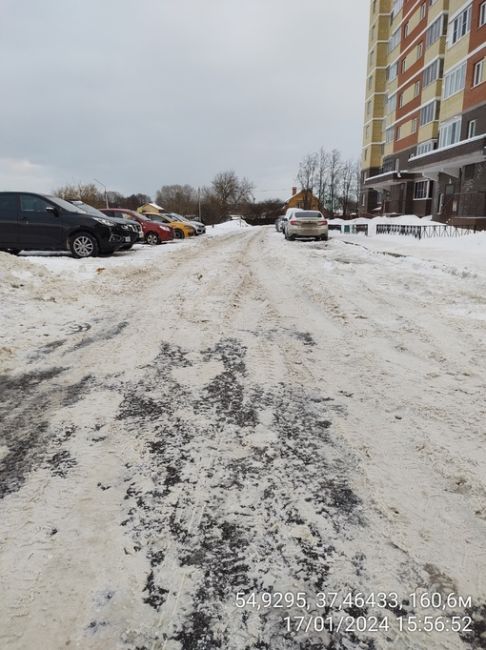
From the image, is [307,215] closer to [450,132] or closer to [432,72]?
[450,132]

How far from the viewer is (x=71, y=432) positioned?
9.17 ft

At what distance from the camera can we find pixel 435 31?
35406 mm

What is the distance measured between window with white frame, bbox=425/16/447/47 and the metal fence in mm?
17445

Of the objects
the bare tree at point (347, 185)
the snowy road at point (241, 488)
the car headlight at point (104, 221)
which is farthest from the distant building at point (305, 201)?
the snowy road at point (241, 488)

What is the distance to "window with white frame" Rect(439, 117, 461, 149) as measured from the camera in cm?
3014

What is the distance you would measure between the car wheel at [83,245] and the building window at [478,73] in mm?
28152

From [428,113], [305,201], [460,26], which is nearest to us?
[460,26]

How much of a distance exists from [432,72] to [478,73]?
10476 millimetres

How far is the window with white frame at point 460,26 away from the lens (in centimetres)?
2827

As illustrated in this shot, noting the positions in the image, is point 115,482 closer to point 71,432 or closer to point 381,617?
point 71,432

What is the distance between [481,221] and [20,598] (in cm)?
2498

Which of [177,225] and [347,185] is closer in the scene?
[177,225]

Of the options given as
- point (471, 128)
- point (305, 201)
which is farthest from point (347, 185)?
point (471, 128)

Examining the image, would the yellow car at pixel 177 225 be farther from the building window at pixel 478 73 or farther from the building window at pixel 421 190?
the building window at pixel 421 190
